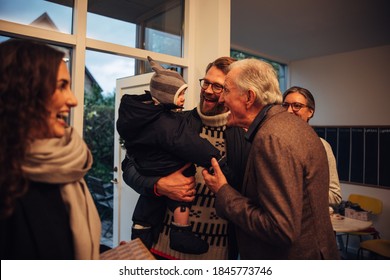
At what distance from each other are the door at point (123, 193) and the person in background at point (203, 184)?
1128mm

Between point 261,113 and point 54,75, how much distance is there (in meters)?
0.69

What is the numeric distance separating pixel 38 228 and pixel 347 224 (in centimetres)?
296

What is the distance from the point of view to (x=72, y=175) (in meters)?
0.72

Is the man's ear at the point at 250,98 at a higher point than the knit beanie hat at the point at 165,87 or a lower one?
lower

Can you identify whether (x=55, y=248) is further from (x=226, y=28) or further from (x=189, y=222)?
(x=226, y=28)

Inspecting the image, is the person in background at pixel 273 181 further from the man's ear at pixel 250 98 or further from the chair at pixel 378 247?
the chair at pixel 378 247

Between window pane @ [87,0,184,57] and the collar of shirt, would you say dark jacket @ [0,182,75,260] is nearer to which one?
the collar of shirt

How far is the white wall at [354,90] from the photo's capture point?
399cm

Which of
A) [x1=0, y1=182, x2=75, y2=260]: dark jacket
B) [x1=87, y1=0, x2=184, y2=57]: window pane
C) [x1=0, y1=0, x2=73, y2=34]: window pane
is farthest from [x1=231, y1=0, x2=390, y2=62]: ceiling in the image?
[x1=0, y1=182, x2=75, y2=260]: dark jacket

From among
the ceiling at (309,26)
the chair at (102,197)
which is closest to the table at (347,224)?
the ceiling at (309,26)

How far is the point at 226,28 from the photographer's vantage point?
7.25ft

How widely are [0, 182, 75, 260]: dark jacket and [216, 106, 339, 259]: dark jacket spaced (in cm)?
56

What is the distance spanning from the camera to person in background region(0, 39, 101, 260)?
0.64 m

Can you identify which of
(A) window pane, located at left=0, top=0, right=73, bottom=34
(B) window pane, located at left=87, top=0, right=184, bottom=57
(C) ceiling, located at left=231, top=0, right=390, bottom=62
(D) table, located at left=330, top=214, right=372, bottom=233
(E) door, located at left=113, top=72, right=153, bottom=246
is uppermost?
(C) ceiling, located at left=231, top=0, right=390, bottom=62
